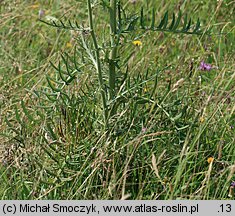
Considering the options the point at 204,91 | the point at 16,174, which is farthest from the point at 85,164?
the point at 204,91

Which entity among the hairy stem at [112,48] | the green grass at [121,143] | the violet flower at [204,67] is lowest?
the green grass at [121,143]

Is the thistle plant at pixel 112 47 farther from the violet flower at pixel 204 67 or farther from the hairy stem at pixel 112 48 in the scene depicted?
the violet flower at pixel 204 67

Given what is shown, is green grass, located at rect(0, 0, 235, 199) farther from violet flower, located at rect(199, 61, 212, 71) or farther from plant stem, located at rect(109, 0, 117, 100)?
violet flower, located at rect(199, 61, 212, 71)

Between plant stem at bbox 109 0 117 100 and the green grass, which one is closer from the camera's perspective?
the green grass

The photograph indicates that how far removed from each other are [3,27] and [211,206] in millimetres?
2429

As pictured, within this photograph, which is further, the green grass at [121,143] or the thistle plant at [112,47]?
the thistle plant at [112,47]

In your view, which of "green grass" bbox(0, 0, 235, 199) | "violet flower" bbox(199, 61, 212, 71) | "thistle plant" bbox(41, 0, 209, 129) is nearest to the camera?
"green grass" bbox(0, 0, 235, 199)

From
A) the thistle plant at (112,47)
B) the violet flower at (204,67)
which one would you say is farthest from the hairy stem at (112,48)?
the violet flower at (204,67)

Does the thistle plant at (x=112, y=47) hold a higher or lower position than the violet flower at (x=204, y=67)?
higher

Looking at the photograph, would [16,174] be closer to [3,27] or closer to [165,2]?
[3,27]

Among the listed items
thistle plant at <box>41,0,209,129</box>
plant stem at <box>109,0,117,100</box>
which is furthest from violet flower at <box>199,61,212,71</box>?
plant stem at <box>109,0,117,100</box>

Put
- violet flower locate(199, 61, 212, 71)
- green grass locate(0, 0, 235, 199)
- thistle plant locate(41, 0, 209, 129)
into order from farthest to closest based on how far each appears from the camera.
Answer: violet flower locate(199, 61, 212, 71) < thistle plant locate(41, 0, 209, 129) < green grass locate(0, 0, 235, 199)

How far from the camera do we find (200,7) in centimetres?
477

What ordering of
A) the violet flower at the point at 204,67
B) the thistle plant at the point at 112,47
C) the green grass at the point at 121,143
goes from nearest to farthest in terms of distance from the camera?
the green grass at the point at 121,143
the thistle plant at the point at 112,47
the violet flower at the point at 204,67
